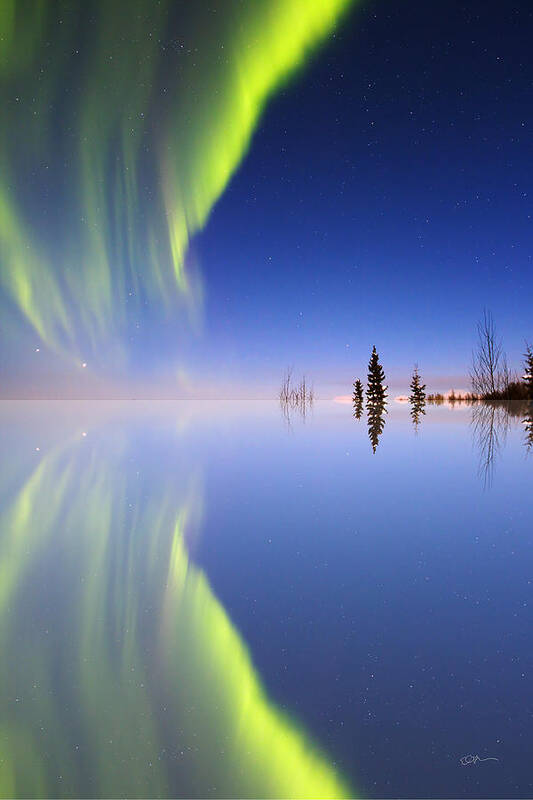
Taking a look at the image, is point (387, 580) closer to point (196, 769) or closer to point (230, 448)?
point (196, 769)

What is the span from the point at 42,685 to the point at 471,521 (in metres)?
5.34

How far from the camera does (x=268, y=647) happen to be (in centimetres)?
347

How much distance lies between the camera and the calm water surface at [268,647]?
2.49 metres

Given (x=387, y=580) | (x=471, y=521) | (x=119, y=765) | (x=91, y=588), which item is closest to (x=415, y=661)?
(x=387, y=580)

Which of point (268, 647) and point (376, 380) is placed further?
point (376, 380)

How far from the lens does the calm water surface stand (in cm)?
249
